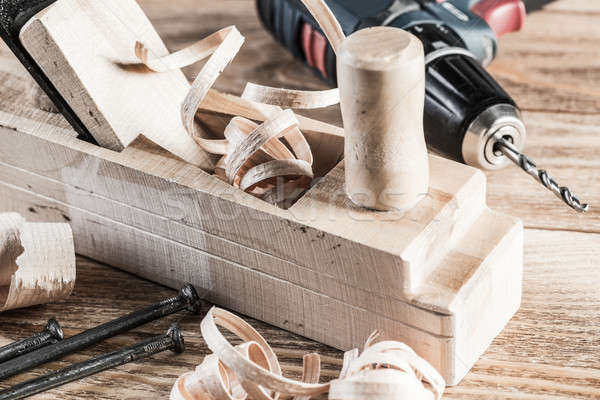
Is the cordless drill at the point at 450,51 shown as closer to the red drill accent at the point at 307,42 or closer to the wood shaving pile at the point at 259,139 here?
the red drill accent at the point at 307,42

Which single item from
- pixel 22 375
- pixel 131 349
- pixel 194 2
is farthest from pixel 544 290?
pixel 194 2

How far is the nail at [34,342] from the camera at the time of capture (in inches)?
34.7

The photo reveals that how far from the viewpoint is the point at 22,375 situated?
0.87 meters

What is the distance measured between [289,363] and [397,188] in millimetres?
209

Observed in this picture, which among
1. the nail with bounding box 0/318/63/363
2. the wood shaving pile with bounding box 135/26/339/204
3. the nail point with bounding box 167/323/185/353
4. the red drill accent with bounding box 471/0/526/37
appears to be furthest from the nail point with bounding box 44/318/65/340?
the red drill accent with bounding box 471/0/526/37

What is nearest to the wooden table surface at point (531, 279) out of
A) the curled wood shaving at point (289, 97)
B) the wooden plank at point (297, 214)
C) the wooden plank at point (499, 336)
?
the wooden plank at point (499, 336)

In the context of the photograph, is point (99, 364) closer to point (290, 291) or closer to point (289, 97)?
point (290, 291)

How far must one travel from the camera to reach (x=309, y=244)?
0.81 metres

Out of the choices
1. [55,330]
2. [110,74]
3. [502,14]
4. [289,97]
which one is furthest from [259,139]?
[502,14]

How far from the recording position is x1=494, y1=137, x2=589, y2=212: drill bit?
0.93 metres

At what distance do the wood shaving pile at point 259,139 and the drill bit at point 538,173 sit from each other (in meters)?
0.23

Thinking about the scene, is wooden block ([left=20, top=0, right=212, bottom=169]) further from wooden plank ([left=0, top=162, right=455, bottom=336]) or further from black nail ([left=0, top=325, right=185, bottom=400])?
black nail ([left=0, top=325, right=185, bottom=400])

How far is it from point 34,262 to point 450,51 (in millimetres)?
529

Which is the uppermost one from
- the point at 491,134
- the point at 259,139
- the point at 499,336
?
the point at 259,139
